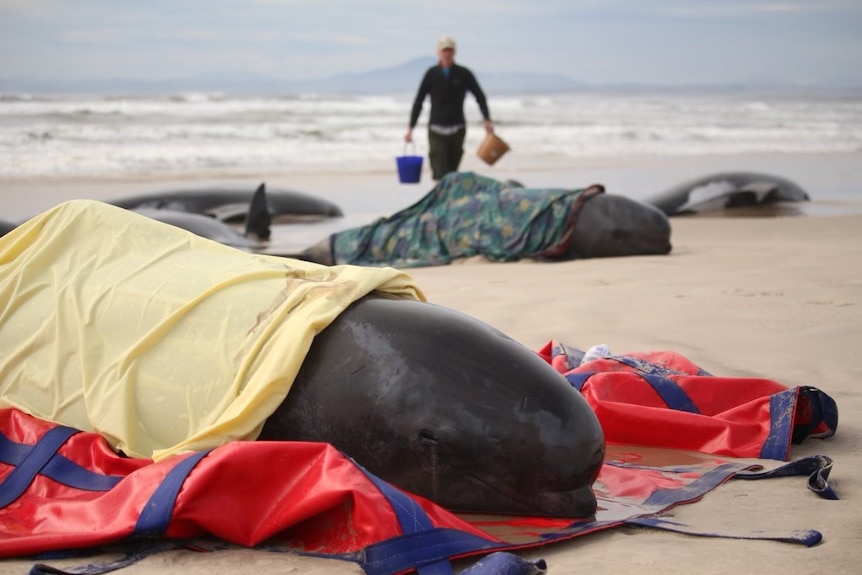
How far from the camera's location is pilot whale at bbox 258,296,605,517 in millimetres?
3254

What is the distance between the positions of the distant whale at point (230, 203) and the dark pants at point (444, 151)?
1.29 metres

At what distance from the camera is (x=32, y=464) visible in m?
3.46

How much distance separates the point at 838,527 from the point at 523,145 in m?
24.7

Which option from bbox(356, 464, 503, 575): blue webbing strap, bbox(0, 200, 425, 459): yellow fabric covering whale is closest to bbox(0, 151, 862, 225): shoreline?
bbox(0, 200, 425, 459): yellow fabric covering whale

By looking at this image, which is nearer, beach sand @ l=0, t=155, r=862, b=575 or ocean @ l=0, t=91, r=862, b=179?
beach sand @ l=0, t=155, r=862, b=575

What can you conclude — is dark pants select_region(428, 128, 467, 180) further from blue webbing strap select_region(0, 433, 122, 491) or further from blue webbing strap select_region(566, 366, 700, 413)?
blue webbing strap select_region(0, 433, 122, 491)

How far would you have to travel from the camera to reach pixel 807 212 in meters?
13.1

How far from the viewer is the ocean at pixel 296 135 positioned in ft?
70.2

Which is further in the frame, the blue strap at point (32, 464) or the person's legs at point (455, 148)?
the person's legs at point (455, 148)

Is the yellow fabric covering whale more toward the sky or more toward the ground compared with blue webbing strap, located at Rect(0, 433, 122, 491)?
more toward the sky

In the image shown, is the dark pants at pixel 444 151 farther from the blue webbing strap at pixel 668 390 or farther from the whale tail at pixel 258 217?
the blue webbing strap at pixel 668 390

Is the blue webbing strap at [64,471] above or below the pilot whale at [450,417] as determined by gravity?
below

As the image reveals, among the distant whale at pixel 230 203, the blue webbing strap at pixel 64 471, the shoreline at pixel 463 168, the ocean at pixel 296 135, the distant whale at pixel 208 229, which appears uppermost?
the blue webbing strap at pixel 64 471

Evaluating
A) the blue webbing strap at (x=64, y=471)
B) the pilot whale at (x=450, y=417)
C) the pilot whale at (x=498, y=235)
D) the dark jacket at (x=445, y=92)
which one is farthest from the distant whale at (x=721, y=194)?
the blue webbing strap at (x=64, y=471)
